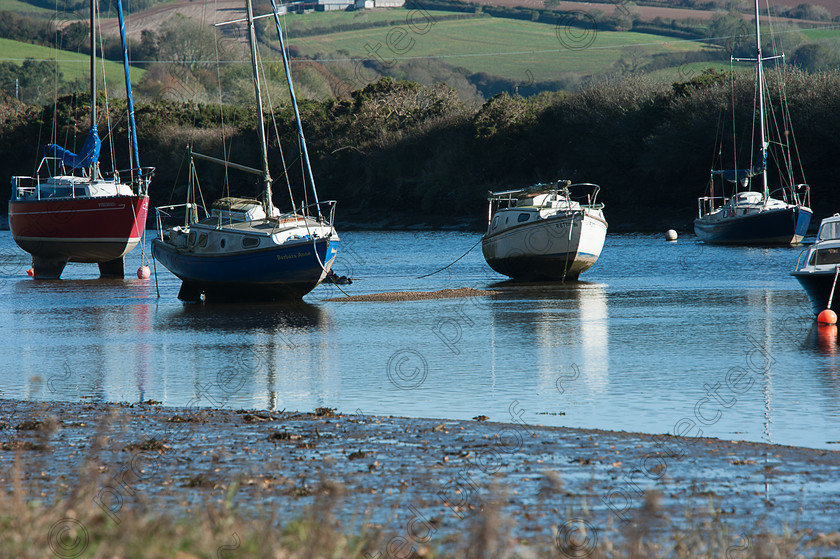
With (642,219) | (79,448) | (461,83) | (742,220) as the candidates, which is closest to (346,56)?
(461,83)

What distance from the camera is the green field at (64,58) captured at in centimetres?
13300

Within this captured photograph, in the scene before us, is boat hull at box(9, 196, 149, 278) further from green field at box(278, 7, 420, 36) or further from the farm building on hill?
green field at box(278, 7, 420, 36)

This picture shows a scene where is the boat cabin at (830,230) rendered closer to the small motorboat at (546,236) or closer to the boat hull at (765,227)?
the small motorboat at (546,236)

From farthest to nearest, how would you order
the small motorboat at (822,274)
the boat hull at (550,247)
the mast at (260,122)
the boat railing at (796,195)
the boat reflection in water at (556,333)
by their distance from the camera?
the boat railing at (796,195), the boat hull at (550,247), the mast at (260,122), the small motorboat at (822,274), the boat reflection in water at (556,333)

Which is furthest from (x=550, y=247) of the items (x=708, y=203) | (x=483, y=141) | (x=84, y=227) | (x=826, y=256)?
(x=483, y=141)

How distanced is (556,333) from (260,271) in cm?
983

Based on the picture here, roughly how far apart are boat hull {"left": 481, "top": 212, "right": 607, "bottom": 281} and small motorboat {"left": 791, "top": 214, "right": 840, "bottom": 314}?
12.6 m

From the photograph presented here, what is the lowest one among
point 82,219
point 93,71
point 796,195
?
point 82,219

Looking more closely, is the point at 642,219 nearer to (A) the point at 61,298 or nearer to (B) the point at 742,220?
(B) the point at 742,220

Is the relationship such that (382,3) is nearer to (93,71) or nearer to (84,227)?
(93,71)

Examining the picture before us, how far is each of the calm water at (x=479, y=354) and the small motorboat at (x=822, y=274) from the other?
0.68 m

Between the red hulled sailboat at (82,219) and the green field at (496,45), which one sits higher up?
the green field at (496,45)

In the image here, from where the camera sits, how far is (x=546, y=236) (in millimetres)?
34781

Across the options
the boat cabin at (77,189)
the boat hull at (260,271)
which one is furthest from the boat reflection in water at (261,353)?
the boat cabin at (77,189)
